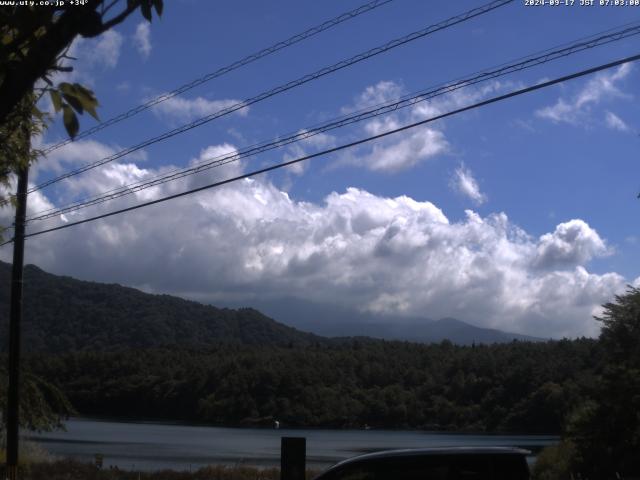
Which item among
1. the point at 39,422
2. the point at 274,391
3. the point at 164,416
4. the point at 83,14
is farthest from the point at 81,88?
the point at 164,416

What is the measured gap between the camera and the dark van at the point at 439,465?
307 inches

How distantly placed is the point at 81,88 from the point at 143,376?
64.2m

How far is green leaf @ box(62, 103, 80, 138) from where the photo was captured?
4988mm

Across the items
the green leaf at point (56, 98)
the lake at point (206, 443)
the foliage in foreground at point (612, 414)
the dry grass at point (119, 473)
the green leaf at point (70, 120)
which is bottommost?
the lake at point (206, 443)

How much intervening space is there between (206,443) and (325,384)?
22.6 m

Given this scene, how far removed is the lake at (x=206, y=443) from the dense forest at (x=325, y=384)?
333cm

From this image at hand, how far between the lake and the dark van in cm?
1733

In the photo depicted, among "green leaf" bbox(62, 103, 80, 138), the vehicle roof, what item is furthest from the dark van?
"green leaf" bbox(62, 103, 80, 138)

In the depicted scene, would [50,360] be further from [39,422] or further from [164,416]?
[39,422]

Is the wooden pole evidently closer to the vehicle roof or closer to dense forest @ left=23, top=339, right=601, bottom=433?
the vehicle roof

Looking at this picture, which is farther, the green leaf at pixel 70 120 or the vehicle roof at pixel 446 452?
the vehicle roof at pixel 446 452

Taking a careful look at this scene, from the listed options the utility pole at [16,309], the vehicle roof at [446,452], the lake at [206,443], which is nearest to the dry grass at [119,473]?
the utility pole at [16,309]

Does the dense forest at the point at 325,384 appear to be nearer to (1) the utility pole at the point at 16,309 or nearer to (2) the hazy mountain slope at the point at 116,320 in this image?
(1) the utility pole at the point at 16,309

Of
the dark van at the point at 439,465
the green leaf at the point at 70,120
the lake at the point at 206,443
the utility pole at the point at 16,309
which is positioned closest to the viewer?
the green leaf at the point at 70,120
